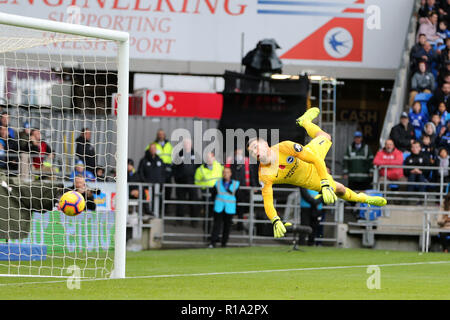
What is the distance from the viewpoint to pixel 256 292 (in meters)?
10.5

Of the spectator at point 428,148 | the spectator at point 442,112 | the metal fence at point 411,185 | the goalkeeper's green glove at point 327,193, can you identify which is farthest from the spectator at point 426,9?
the goalkeeper's green glove at point 327,193

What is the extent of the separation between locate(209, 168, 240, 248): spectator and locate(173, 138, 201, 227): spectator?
3.83 feet

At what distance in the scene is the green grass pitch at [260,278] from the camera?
10.3 metres

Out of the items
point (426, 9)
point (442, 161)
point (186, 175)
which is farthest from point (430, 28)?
point (186, 175)

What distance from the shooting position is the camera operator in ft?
50.9

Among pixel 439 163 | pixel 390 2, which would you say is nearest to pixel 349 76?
→ pixel 390 2

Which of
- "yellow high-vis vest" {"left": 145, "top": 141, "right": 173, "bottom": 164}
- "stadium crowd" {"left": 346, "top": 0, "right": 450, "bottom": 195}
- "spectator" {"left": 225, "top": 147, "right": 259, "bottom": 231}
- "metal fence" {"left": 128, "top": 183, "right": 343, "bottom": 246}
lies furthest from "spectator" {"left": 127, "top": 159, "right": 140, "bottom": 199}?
"stadium crowd" {"left": 346, "top": 0, "right": 450, "bottom": 195}

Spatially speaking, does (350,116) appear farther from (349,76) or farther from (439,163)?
(439,163)

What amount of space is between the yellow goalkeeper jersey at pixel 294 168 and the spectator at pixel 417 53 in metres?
9.18

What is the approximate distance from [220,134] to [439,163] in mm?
4742

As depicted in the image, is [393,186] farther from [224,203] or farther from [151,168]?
[151,168]

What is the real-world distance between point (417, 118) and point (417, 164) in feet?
5.07

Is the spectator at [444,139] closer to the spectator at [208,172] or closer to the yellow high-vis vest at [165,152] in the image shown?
the spectator at [208,172]

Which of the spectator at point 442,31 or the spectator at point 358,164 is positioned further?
the spectator at point 442,31
